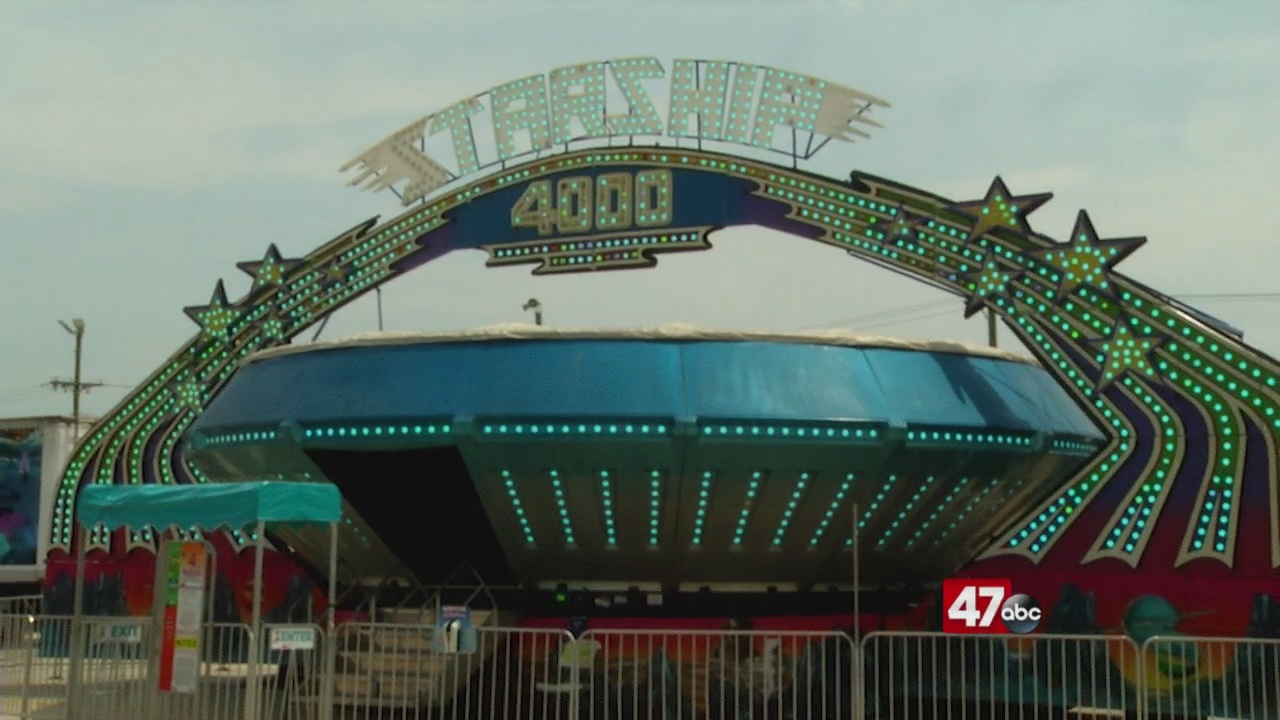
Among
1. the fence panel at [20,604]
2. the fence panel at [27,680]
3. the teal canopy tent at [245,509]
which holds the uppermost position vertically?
the teal canopy tent at [245,509]

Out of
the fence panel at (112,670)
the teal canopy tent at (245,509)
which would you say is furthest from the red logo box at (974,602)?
the fence panel at (112,670)

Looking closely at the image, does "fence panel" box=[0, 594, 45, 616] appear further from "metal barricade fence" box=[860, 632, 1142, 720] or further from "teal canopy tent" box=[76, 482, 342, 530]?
"metal barricade fence" box=[860, 632, 1142, 720]

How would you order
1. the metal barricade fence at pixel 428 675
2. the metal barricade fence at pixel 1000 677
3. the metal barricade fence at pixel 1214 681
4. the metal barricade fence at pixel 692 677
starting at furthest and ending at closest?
the metal barricade fence at pixel 1000 677 < the metal barricade fence at pixel 1214 681 < the metal barricade fence at pixel 692 677 < the metal barricade fence at pixel 428 675

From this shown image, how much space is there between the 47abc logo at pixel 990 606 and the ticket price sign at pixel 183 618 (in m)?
8.65

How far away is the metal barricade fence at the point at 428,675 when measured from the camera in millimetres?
14891

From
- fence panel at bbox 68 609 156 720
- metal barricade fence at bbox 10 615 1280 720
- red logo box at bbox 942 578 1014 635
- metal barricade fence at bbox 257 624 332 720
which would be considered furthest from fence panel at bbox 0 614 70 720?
red logo box at bbox 942 578 1014 635

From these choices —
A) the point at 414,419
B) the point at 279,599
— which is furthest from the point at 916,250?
the point at 279,599

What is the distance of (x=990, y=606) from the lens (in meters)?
18.6

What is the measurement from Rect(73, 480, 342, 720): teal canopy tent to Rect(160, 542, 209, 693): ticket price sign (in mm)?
659

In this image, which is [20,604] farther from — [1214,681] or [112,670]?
[1214,681]

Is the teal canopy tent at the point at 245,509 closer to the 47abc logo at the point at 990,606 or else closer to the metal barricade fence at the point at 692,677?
the metal barricade fence at the point at 692,677

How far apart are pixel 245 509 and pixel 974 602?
31.7 feet

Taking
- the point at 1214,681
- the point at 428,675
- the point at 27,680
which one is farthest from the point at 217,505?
the point at 1214,681

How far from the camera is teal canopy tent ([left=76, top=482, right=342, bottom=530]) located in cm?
1264
